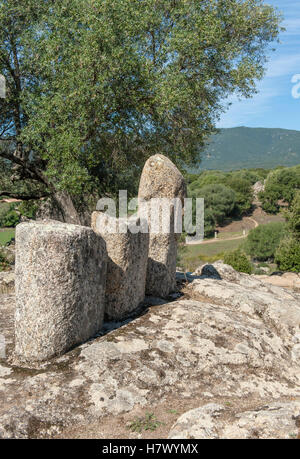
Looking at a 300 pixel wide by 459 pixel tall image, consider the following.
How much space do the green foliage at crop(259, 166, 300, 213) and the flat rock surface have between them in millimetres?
70804

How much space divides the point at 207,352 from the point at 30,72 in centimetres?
1231

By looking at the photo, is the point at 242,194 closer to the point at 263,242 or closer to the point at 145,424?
the point at 263,242

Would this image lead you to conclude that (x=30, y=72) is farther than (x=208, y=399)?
Yes

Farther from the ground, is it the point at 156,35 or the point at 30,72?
the point at 156,35

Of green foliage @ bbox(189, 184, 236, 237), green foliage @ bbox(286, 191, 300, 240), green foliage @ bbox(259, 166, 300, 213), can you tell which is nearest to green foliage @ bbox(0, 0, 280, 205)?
green foliage @ bbox(286, 191, 300, 240)

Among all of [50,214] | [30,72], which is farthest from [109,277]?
[50,214]

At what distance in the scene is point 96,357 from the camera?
17.4 ft

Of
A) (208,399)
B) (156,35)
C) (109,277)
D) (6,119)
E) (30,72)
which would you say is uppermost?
(156,35)

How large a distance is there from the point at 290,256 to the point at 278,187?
53.9m

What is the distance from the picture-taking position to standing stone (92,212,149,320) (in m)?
6.43

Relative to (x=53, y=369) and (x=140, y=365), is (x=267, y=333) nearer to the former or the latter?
(x=140, y=365)

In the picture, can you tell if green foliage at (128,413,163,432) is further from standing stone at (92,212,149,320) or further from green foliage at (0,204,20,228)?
green foliage at (0,204,20,228)

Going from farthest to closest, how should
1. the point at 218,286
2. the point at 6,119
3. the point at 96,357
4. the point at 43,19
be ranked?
the point at 6,119, the point at 43,19, the point at 218,286, the point at 96,357

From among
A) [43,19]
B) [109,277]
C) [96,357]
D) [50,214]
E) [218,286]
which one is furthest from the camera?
[50,214]
